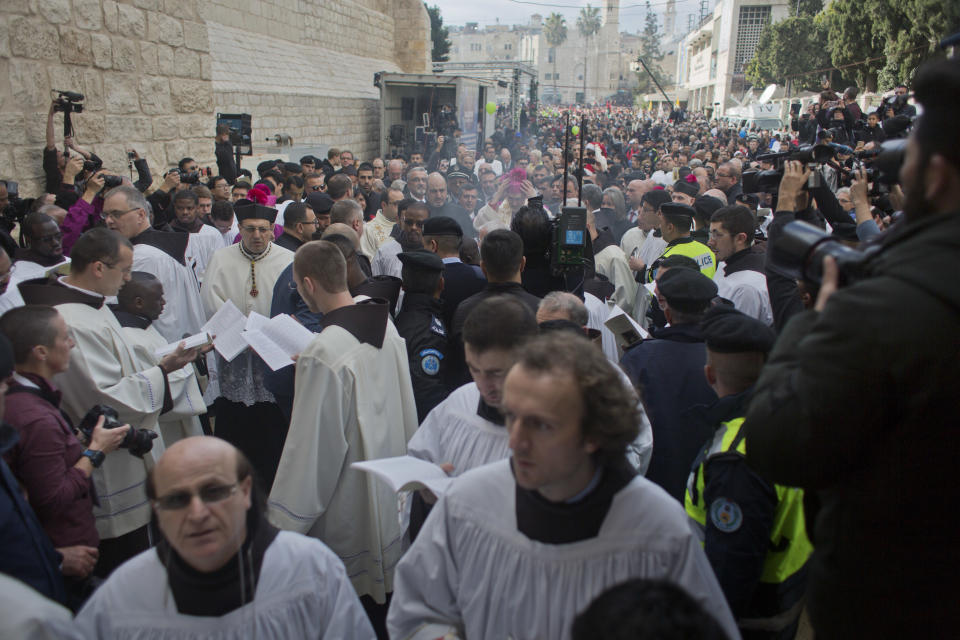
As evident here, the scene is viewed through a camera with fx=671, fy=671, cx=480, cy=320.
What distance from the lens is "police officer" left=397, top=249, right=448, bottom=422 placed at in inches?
145

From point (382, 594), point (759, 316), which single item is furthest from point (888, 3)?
point (382, 594)

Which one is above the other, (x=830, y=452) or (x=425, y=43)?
(x=425, y=43)

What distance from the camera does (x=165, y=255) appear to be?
5.11 meters

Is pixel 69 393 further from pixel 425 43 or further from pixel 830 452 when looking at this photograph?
pixel 425 43

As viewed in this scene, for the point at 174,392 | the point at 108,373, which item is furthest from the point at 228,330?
the point at 108,373

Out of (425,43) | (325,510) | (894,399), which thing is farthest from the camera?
(425,43)

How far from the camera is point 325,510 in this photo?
10.2 ft

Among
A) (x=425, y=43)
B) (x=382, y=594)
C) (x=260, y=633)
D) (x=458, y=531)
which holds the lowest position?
(x=382, y=594)

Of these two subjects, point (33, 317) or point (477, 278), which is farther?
point (477, 278)

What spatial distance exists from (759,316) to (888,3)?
2649 centimetres

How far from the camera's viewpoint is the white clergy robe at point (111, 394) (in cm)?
322

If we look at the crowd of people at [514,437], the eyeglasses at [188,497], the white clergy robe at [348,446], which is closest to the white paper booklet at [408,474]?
the crowd of people at [514,437]

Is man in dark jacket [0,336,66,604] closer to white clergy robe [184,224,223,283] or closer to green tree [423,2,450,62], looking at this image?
white clergy robe [184,224,223,283]

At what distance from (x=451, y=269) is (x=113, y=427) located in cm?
229
